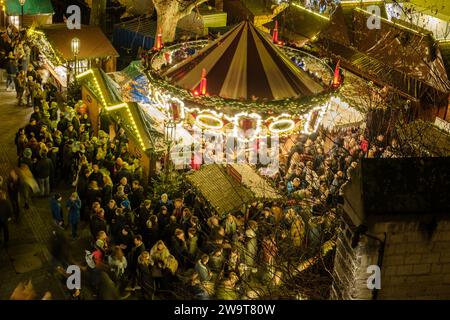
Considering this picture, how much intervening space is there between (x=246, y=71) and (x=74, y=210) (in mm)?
4631

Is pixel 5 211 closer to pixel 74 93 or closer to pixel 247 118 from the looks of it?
pixel 247 118

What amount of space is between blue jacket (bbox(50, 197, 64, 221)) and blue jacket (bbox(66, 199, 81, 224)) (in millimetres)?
186

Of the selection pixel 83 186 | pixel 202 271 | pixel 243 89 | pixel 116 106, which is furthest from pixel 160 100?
pixel 202 271

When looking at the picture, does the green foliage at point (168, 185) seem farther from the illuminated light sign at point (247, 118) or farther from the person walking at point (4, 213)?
the person walking at point (4, 213)

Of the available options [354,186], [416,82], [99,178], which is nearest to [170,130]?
[99,178]

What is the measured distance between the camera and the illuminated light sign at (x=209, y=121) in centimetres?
1337

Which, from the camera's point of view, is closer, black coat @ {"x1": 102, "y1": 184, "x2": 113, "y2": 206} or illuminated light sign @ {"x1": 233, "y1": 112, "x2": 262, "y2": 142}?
black coat @ {"x1": 102, "y1": 184, "x2": 113, "y2": 206}

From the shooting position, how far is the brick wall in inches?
269

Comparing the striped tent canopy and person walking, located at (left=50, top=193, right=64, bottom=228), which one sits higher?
the striped tent canopy

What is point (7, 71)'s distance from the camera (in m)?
19.7

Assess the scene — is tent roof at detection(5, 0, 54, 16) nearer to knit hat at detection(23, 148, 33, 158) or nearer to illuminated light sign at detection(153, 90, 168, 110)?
illuminated light sign at detection(153, 90, 168, 110)

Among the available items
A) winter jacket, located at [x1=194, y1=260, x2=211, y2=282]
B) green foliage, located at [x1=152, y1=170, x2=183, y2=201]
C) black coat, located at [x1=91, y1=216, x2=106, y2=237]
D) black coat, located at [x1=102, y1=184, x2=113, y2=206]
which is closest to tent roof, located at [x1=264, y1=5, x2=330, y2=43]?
green foliage, located at [x1=152, y1=170, x2=183, y2=201]

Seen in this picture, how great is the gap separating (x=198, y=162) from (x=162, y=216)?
→ 3121 millimetres

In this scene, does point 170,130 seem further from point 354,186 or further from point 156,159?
point 354,186
